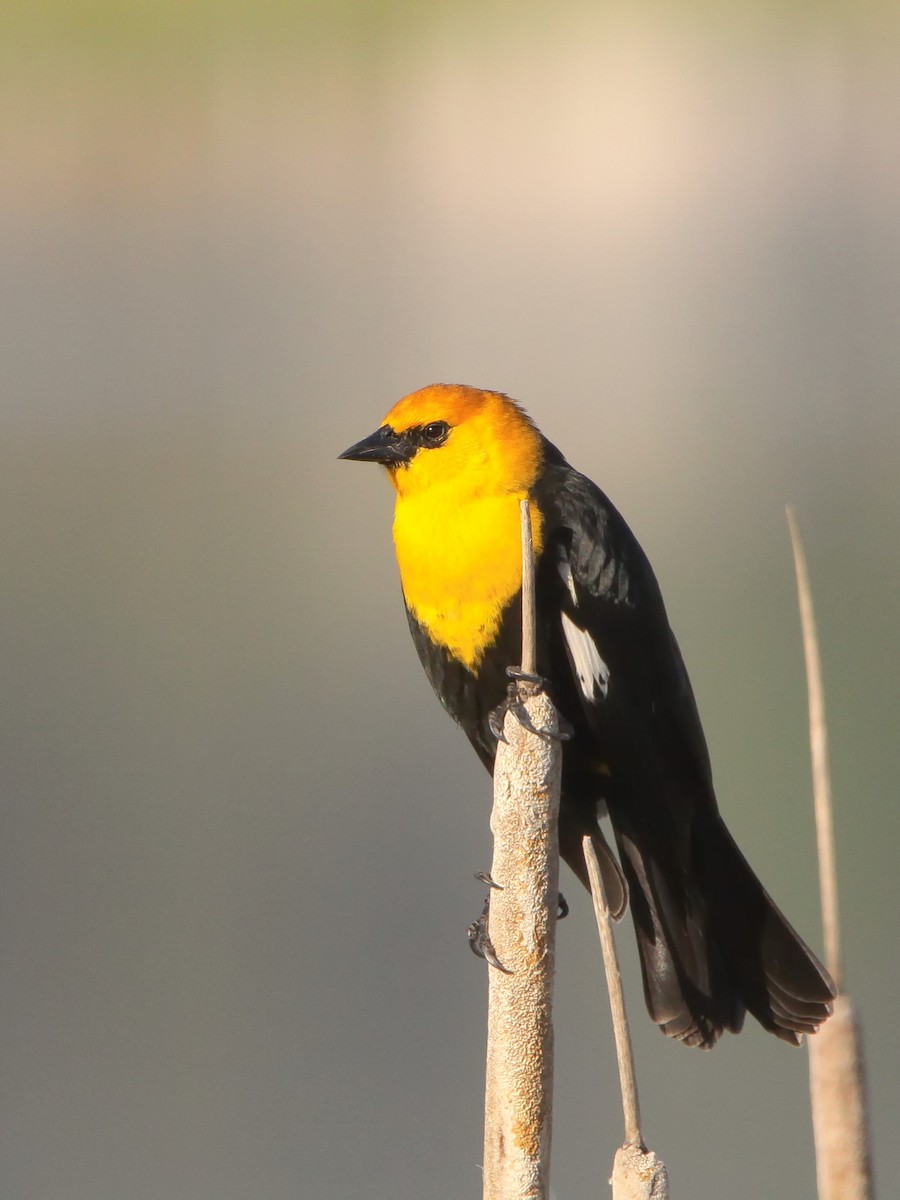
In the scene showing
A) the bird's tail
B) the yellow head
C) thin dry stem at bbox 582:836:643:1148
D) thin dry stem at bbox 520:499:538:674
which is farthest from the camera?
the yellow head

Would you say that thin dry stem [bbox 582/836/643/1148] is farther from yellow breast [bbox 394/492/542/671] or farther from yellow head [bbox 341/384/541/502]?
yellow head [bbox 341/384/541/502]

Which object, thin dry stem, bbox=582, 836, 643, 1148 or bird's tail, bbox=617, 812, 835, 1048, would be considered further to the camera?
bird's tail, bbox=617, 812, 835, 1048

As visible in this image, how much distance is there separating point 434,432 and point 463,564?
0.83 ft

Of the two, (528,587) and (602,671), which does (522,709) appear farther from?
(602,671)

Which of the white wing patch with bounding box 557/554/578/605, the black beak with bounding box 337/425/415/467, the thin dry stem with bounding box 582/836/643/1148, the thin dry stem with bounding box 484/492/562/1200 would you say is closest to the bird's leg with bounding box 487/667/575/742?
the thin dry stem with bounding box 484/492/562/1200

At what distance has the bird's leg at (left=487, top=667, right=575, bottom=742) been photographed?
4.50 feet

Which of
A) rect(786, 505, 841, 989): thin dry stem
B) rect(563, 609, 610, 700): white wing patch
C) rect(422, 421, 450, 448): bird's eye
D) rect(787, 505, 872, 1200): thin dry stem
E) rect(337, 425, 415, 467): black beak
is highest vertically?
rect(422, 421, 450, 448): bird's eye

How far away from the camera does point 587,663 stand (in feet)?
6.15

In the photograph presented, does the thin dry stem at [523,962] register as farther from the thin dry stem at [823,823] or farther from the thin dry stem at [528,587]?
the thin dry stem at [823,823]

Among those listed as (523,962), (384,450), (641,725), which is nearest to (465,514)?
(384,450)

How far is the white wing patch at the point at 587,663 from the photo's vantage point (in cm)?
187

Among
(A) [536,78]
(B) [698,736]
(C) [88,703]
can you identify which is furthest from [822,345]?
(B) [698,736]

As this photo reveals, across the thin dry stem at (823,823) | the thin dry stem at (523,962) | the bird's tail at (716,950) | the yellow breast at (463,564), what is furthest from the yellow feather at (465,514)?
the thin dry stem at (823,823)

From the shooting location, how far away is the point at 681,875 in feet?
6.14
